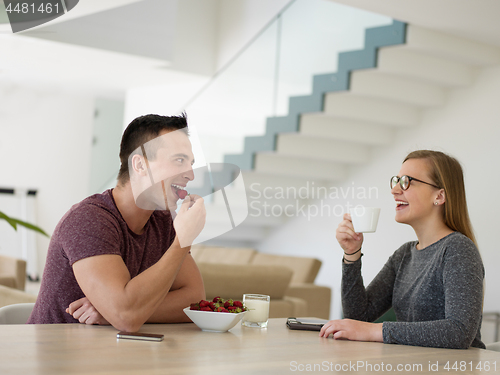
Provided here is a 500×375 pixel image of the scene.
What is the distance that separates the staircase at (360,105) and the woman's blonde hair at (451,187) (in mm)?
2361

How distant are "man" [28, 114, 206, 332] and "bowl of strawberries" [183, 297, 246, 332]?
89 millimetres

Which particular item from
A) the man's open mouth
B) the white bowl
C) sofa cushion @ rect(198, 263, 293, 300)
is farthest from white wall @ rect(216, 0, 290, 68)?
the white bowl

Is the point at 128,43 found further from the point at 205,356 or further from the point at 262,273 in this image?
the point at 205,356

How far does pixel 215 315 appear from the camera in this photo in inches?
50.4

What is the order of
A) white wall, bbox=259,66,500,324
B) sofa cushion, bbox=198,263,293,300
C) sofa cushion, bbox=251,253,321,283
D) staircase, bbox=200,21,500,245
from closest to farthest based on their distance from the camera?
sofa cushion, bbox=198,263,293,300, staircase, bbox=200,21,500,245, white wall, bbox=259,66,500,324, sofa cushion, bbox=251,253,321,283

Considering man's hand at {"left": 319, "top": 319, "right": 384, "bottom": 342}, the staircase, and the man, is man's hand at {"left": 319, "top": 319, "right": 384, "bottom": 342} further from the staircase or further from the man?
the staircase

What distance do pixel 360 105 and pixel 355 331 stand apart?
131 inches

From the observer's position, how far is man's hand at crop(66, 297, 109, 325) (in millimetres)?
1287

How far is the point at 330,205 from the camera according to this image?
5.61 m

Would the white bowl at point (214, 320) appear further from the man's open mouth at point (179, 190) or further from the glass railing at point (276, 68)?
the glass railing at point (276, 68)

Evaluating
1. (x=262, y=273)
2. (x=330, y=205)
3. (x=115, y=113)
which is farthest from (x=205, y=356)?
(x=115, y=113)

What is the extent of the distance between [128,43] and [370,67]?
3.26 meters

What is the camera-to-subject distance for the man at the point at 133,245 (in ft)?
4.10

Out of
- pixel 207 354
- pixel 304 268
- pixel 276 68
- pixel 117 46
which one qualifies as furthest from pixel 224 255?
pixel 207 354
